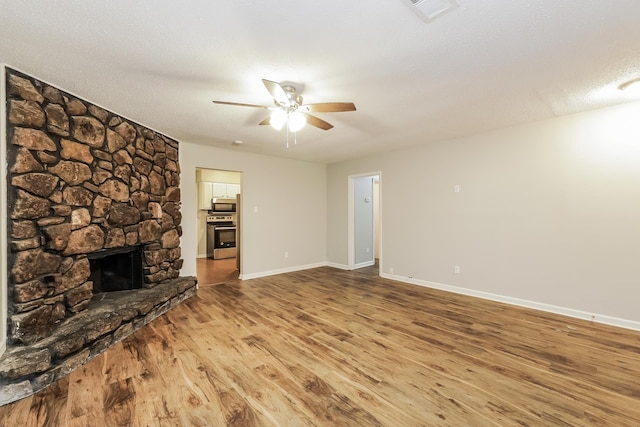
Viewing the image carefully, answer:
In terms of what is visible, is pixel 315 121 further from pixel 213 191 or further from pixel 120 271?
pixel 213 191

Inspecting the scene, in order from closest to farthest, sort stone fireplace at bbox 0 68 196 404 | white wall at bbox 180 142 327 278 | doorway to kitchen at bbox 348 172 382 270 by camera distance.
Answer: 1. stone fireplace at bbox 0 68 196 404
2. white wall at bbox 180 142 327 278
3. doorway to kitchen at bbox 348 172 382 270

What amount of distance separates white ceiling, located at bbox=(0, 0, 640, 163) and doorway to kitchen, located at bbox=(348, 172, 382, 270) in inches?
117

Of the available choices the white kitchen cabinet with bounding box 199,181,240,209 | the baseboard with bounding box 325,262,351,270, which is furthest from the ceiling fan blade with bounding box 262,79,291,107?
the white kitchen cabinet with bounding box 199,181,240,209

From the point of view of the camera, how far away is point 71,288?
2.57 metres

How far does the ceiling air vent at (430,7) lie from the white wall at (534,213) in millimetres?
2843

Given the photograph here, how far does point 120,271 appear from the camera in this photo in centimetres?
358

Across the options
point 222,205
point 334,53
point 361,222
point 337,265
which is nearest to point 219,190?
point 222,205

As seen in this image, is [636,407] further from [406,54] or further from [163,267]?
[163,267]

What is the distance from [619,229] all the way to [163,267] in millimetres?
5606

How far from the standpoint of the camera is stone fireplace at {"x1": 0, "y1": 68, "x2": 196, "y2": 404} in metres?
2.16

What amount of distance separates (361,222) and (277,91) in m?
4.48

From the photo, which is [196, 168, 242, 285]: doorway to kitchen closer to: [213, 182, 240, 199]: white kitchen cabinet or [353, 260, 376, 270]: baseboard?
[213, 182, 240, 199]: white kitchen cabinet

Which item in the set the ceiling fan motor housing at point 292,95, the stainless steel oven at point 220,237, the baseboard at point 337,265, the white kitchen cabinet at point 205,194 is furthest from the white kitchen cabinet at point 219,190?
the ceiling fan motor housing at point 292,95

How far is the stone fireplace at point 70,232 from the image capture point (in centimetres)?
216
